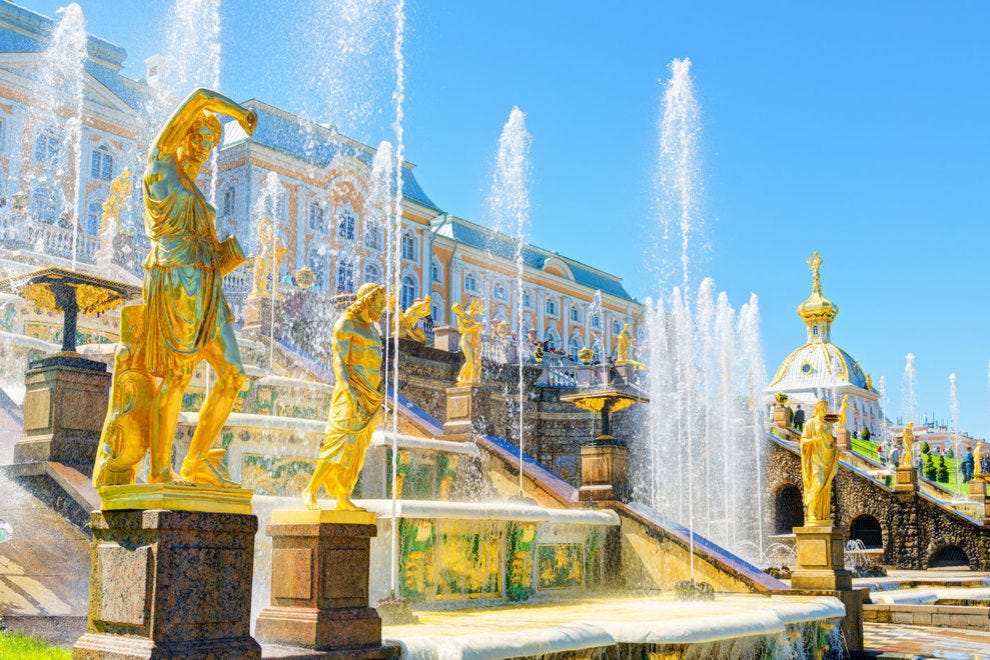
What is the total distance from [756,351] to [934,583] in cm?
2200

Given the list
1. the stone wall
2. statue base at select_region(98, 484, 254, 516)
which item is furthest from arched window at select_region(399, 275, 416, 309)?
statue base at select_region(98, 484, 254, 516)

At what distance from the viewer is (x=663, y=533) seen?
1347 cm

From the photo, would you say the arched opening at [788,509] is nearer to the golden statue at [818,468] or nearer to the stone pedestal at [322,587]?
the golden statue at [818,468]

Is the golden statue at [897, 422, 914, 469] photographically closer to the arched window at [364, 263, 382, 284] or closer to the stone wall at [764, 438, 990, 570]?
the stone wall at [764, 438, 990, 570]

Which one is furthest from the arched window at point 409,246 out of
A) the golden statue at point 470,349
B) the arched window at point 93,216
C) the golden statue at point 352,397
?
the golden statue at point 352,397

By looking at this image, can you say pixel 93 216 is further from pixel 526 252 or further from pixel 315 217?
pixel 526 252

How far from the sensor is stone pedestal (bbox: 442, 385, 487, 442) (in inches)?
645

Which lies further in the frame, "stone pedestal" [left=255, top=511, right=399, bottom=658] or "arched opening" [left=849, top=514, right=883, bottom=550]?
"arched opening" [left=849, top=514, right=883, bottom=550]

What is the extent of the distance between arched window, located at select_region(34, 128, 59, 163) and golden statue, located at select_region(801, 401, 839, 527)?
107ft

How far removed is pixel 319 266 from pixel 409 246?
7784mm

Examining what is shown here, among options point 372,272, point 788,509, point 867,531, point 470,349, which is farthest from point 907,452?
point 372,272

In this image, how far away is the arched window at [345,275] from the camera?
48.3 meters

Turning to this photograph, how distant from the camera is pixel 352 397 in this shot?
7664mm

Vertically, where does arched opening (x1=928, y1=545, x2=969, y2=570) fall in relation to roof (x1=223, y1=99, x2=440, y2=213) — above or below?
below
